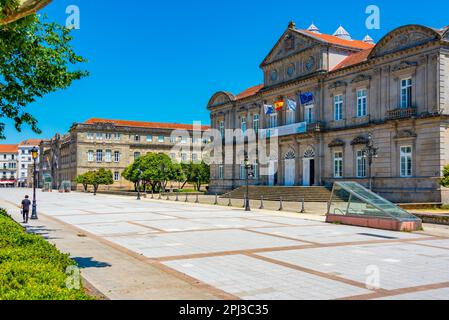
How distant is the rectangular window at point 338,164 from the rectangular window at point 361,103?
4004 millimetres

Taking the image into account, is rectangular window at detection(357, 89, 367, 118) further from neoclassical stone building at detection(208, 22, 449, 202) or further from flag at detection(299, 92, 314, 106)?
flag at detection(299, 92, 314, 106)

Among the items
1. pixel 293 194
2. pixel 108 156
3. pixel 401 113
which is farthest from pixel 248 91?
pixel 108 156

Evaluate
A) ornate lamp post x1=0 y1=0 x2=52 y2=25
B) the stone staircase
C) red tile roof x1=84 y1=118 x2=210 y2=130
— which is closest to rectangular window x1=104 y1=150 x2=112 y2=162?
red tile roof x1=84 y1=118 x2=210 y2=130

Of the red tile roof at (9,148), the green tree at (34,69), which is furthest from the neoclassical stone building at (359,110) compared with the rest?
the red tile roof at (9,148)

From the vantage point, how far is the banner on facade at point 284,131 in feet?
149

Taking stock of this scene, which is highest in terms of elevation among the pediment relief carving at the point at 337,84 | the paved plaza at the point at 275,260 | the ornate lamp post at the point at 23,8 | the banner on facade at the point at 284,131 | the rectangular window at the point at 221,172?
the pediment relief carving at the point at 337,84

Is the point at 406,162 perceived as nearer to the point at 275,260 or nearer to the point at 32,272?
the point at 275,260

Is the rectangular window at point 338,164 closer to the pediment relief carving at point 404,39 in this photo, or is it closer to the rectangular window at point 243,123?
the pediment relief carving at point 404,39

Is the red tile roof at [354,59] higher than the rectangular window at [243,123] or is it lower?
higher

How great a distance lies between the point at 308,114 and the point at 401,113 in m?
11.8

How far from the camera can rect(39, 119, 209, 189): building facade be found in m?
92.6
